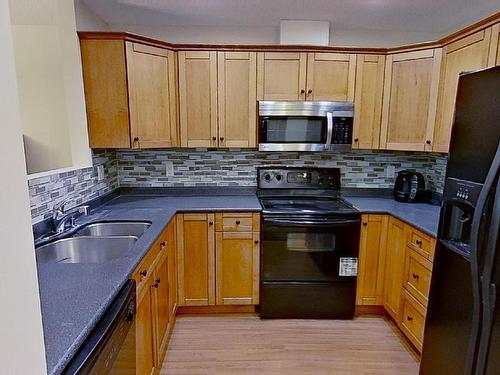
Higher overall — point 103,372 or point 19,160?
point 19,160

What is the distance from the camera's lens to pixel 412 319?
2.25 meters

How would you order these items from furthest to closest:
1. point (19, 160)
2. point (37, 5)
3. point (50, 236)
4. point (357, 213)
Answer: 1. point (357, 213)
2. point (37, 5)
3. point (50, 236)
4. point (19, 160)

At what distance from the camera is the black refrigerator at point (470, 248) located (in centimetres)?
114

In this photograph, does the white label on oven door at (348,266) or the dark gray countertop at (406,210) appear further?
the white label on oven door at (348,266)

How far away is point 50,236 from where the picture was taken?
1.82 meters

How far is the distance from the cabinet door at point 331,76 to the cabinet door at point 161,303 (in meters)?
1.72

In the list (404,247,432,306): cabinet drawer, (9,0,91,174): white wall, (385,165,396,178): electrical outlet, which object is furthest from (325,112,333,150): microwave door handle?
(9,0,91,174): white wall

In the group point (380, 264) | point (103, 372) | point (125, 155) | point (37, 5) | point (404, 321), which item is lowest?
point (404, 321)

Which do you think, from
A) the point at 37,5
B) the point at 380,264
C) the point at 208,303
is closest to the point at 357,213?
the point at 380,264

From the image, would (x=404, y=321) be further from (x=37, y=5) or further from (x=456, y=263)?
(x=37, y=5)

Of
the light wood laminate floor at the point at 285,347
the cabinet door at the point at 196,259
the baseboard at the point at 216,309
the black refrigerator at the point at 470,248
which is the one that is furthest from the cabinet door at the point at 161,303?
the black refrigerator at the point at 470,248

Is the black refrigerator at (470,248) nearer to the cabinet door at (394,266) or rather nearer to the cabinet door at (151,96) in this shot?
the cabinet door at (394,266)

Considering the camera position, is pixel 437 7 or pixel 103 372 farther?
pixel 437 7

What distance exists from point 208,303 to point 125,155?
149 centimetres
